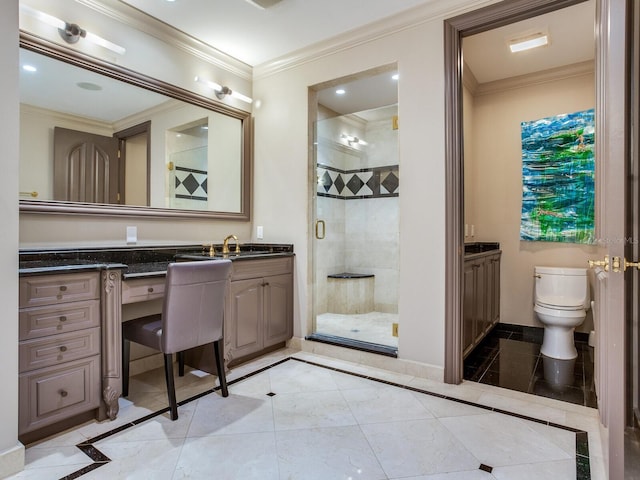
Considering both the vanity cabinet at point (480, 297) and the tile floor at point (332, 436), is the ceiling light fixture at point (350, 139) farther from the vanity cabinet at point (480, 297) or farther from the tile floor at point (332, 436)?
the tile floor at point (332, 436)

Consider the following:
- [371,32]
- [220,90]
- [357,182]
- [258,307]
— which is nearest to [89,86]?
[220,90]

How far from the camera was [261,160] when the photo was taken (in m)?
3.54

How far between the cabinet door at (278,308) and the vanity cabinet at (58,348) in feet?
4.30

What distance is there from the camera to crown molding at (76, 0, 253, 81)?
247 centimetres

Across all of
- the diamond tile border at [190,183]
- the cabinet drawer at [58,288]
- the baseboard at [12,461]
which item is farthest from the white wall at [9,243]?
the diamond tile border at [190,183]

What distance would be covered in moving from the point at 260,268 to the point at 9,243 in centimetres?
166

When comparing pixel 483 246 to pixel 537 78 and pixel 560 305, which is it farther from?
pixel 537 78

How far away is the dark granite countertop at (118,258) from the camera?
1.91 metres

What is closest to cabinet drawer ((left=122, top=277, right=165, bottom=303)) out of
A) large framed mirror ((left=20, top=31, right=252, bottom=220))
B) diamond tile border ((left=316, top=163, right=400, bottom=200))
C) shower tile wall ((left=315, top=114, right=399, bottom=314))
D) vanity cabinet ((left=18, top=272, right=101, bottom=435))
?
vanity cabinet ((left=18, top=272, right=101, bottom=435))

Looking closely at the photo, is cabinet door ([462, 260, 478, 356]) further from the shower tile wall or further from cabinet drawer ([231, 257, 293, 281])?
cabinet drawer ([231, 257, 293, 281])

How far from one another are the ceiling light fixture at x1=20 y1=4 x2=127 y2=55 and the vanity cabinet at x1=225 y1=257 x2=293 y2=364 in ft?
5.51

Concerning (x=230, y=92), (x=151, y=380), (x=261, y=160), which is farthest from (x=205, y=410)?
(x=230, y=92)

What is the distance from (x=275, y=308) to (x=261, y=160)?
141 centimetres

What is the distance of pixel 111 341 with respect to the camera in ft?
6.49
